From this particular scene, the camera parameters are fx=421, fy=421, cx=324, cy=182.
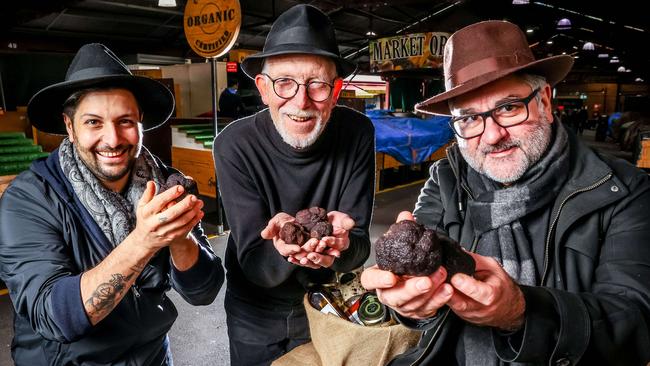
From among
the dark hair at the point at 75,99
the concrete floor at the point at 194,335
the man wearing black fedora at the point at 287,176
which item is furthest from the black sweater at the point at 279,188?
the concrete floor at the point at 194,335

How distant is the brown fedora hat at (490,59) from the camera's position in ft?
4.90

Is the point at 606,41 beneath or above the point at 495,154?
above

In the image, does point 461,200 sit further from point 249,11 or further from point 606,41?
point 606,41

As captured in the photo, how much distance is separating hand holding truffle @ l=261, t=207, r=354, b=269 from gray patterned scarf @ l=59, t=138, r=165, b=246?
0.61 metres

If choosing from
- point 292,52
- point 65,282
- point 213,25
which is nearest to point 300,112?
point 292,52

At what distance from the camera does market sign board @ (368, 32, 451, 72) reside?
1153 centimetres

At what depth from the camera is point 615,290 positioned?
129cm

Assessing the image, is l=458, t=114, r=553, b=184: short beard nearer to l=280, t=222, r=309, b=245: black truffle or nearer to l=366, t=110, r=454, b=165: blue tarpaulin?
l=280, t=222, r=309, b=245: black truffle

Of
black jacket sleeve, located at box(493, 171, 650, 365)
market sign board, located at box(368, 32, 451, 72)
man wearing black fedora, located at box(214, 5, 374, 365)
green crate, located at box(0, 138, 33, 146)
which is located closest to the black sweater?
man wearing black fedora, located at box(214, 5, 374, 365)

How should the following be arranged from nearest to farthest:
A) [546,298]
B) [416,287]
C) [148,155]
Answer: [416,287] < [546,298] < [148,155]

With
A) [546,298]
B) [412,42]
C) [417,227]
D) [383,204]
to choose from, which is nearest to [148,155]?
[417,227]

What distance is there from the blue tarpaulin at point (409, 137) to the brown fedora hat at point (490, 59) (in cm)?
638

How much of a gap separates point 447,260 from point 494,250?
1.57 feet

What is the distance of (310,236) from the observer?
1.70 meters
